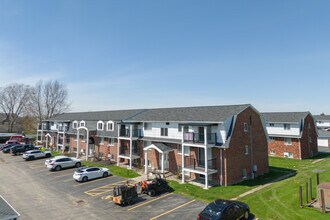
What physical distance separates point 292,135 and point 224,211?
3018cm

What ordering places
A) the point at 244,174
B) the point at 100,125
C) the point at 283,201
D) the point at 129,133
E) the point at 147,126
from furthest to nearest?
the point at 100,125 → the point at 129,133 → the point at 147,126 → the point at 244,174 → the point at 283,201

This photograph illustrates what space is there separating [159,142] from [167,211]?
12.9 m

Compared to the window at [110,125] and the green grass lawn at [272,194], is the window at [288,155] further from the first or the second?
the window at [110,125]

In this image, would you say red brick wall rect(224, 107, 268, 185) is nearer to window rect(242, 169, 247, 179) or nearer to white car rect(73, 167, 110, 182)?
window rect(242, 169, 247, 179)

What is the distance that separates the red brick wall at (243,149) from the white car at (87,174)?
Result: 13.9 m

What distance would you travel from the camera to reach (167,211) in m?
17.5

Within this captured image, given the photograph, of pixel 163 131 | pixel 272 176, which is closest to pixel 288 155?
pixel 272 176

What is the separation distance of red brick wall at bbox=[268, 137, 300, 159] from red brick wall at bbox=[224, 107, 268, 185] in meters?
13.1

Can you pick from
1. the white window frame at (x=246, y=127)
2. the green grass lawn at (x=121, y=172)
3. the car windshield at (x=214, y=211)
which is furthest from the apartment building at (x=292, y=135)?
the car windshield at (x=214, y=211)

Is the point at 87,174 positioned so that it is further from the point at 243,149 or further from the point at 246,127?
the point at 246,127

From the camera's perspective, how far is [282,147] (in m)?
40.4

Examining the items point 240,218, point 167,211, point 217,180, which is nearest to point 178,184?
point 217,180

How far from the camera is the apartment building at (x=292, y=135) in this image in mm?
38250

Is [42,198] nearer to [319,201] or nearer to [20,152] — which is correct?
[319,201]
